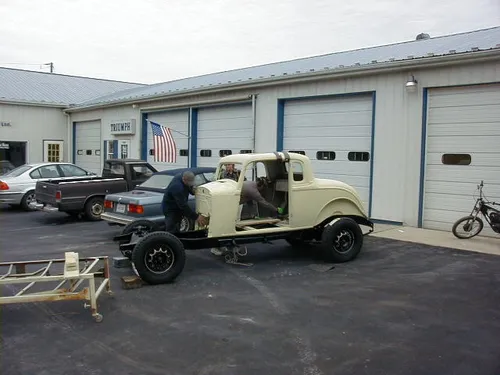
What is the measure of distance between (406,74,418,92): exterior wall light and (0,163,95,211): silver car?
35.0 feet

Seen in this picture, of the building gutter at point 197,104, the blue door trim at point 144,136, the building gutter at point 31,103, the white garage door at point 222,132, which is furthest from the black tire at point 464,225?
the building gutter at point 31,103

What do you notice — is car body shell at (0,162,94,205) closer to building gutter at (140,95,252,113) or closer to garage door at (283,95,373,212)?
building gutter at (140,95,252,113)

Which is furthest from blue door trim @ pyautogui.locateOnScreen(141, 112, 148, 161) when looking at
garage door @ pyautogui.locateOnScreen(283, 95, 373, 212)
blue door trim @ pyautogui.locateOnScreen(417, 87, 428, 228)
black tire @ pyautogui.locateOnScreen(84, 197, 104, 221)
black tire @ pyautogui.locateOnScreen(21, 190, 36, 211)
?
blue door trim @ pyautogui.locateOnScreen(417, 87, 428, 228)

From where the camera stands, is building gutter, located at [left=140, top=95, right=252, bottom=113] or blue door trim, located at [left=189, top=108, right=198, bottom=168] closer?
building gutter, located at [left=140, top=95, right=252, bottom=113]

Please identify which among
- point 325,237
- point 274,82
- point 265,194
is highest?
point 274,82

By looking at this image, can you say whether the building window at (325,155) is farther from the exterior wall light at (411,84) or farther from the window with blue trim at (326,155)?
the exterior wall light at (411,84)

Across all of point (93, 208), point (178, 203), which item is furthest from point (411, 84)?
point (93, 208)

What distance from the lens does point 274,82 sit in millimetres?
14633

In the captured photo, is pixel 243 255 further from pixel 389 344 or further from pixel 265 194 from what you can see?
pixel 389 344

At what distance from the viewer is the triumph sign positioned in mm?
21078

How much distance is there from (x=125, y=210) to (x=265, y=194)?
305cm

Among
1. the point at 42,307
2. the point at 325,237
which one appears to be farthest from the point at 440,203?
the point at 42,307

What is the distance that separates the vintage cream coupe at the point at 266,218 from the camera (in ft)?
22.7

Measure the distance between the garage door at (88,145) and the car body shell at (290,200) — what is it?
1704cm
